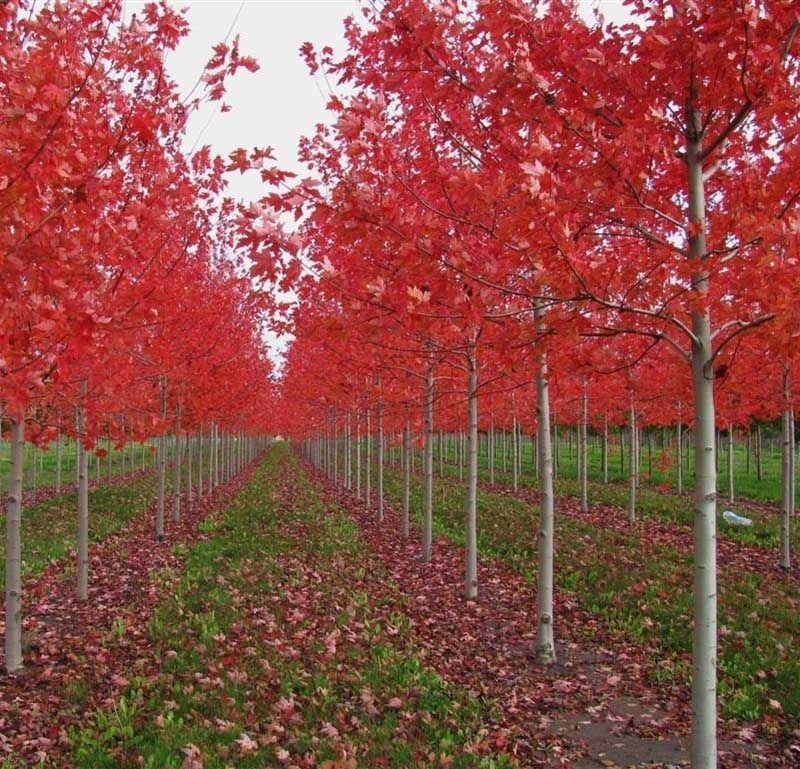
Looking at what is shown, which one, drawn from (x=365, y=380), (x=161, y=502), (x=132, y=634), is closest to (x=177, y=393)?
(x=161, y=502)

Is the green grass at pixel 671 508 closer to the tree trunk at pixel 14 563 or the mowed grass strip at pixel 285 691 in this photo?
the mowed grass strip at pixel 285 691

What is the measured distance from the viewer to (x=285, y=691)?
16.1 ft

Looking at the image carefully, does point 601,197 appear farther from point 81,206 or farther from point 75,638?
point 75,638

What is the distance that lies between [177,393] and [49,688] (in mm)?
9295

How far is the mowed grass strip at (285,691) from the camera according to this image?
13.1 feet

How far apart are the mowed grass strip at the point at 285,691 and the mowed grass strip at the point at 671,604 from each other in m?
2.16

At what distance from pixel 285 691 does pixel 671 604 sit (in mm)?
4706

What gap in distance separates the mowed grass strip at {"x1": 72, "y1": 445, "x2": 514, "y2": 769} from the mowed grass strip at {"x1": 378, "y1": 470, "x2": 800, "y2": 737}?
7.10ft

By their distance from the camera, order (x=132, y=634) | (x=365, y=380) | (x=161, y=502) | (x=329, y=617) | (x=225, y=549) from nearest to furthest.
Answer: (x=132, y=634)
(x=329, y=617)
(x=225, y=549)
(x=161, y=502)
(x=365, y=380)

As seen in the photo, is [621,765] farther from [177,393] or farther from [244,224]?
[177,393]

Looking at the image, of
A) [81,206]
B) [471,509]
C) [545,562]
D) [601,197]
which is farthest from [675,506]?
[81,206]

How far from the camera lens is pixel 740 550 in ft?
37.0

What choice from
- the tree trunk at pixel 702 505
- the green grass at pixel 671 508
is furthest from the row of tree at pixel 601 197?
the green grass at pixel 671 508

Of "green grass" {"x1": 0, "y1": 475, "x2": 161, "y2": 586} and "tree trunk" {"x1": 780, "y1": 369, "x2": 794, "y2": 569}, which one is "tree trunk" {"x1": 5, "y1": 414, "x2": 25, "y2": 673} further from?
"tree trunk" {"x1": 780, "y1": 369, "x2": 794, "y2": 569}
